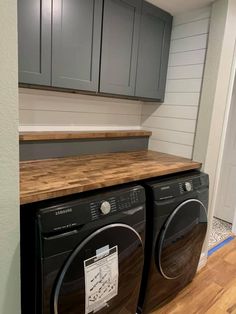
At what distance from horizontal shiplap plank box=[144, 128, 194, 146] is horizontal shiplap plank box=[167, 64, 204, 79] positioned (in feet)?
1.63

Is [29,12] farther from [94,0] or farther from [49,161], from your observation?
[49,161]

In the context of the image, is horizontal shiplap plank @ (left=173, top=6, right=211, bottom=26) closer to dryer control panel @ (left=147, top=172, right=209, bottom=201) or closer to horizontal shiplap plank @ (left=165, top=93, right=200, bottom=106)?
horizontal shiplap plank @ (left=165, top=93, right=200, bottom=106)

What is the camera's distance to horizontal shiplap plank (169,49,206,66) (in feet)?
6.38

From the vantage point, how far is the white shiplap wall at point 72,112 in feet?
5.46

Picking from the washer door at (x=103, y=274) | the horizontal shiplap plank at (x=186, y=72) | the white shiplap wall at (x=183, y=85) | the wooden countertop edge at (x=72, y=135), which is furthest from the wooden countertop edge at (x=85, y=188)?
the horizontal shiplap plank at (x=186, y=72)

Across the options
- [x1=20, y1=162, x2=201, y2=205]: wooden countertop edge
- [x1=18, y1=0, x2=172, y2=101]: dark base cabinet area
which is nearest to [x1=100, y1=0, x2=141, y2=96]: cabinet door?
[x1=18, y1=0, x2=172, y2=101]: dark base cabinet area

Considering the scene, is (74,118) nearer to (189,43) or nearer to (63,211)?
(63,211)

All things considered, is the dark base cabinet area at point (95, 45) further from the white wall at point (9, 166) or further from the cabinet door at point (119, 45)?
the white wall at point (9, 166)

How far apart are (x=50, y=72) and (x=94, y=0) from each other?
0.56 m

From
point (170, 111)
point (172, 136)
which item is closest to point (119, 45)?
point (170, 111)

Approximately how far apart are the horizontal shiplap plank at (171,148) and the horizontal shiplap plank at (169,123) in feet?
0.49

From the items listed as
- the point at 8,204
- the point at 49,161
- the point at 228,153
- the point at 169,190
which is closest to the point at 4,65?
the point at 8,204

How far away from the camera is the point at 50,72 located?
1415mm

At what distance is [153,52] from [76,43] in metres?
0.77
